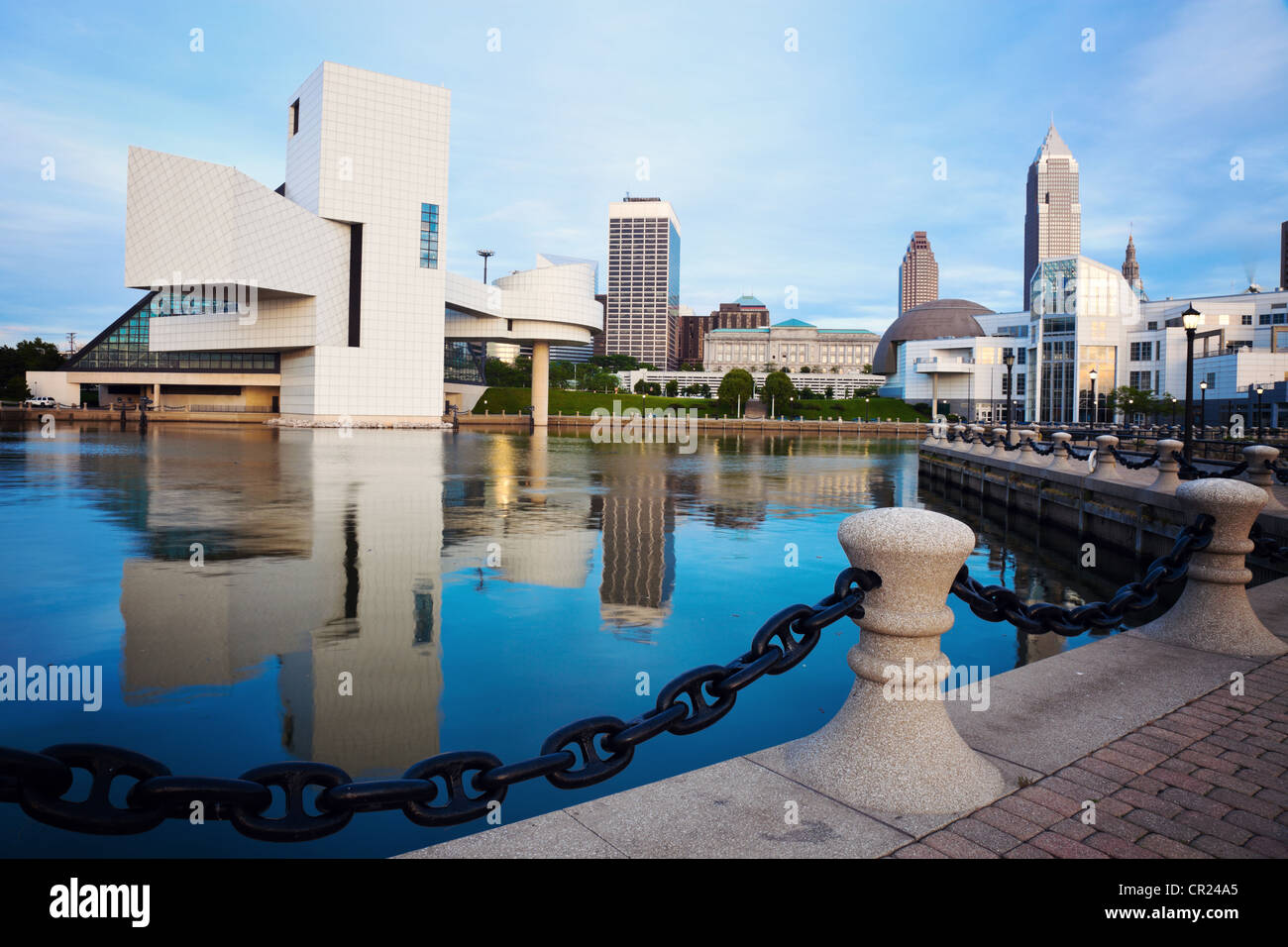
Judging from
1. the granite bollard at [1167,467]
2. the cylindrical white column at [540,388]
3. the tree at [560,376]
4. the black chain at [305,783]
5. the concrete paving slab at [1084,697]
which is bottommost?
the concrete paving slab at [1084,697]

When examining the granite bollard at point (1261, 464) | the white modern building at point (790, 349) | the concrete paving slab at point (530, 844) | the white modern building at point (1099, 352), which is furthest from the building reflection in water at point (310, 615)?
the white modern building at point (790, 349)

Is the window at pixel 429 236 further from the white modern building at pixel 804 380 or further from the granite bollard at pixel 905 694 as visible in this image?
the white modern building at pixel 804 380

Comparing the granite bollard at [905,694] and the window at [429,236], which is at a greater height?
the window at [429,236]

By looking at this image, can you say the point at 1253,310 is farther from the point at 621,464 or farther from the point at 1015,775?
the point at 1015,775

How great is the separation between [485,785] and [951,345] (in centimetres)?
13205

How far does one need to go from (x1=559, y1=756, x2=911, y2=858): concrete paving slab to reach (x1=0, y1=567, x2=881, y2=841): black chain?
0.92 feet

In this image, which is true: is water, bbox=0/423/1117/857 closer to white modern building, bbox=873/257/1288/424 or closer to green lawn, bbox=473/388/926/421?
white modern building, bbox=873/257/1288/424

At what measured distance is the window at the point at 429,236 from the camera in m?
67.5

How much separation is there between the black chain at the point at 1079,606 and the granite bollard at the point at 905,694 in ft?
1.38

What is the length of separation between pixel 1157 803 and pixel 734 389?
111965 millimetres

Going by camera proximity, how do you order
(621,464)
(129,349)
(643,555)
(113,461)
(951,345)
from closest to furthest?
(643,555) → (113,461) → (621,464) → (129,349) → (951,345)

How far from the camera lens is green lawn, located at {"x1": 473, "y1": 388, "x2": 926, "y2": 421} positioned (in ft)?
323
